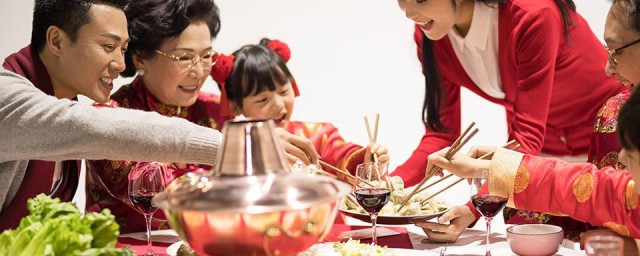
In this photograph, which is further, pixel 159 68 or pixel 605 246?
pixel 159 68

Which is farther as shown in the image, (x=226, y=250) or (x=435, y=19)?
(x=435, y=19)

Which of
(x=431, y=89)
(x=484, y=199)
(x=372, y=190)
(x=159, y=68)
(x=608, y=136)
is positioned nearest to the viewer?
(x=484, y=199)

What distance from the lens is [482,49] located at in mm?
2494

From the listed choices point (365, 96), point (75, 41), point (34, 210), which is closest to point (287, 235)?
point (34, 210)

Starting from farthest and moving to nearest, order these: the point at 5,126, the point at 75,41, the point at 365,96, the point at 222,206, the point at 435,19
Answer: the point at 365,96 < the point at 435,19 < the point at 75,41 < the point at 5,126 < the point at 222,206

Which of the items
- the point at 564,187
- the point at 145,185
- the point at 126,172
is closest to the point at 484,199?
the point at 564,187

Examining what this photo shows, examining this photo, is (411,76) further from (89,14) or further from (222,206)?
(222,206)

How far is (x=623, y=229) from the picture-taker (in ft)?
5.59

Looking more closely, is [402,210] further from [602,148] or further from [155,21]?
[155,21]

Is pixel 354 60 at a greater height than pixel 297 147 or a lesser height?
lesser

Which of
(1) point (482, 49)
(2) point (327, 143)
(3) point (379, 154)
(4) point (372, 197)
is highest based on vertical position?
(1) point (482, 49)

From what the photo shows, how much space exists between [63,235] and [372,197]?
82 centimetres

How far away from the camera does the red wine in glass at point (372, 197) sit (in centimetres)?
165

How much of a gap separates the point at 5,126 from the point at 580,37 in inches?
68.9
